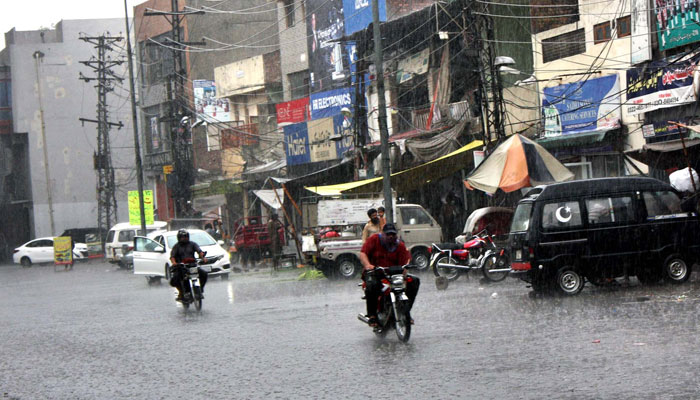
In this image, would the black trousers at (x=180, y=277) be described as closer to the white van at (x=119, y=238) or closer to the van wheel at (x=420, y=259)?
the van wheel at (x=420, y=259)

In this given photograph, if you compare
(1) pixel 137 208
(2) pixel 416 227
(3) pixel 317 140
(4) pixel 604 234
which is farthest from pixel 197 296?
(1) pixel 137 208

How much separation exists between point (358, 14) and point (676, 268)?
953 inches

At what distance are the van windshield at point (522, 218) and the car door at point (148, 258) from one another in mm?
12908

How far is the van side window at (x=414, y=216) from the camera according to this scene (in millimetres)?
23938

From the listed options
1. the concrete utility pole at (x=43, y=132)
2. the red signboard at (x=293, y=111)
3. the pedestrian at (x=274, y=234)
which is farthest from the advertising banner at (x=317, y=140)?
the concrete utility pole at (x=43, y=132)

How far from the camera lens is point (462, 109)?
29688 millimetres

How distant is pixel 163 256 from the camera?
2681 cm

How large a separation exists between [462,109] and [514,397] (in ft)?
76.1

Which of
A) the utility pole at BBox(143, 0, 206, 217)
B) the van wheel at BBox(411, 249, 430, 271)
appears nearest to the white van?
the utility pole at BBox(143, 0, 206, 217)

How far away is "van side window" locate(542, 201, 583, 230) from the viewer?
14.9 m

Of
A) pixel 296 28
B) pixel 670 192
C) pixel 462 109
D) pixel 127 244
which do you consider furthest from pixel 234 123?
pixel 670 192

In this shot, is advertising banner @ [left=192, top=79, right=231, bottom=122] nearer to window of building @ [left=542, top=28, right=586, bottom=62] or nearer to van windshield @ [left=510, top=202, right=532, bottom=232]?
window of building @ [left=542, top=28, right=586, bottom=62]

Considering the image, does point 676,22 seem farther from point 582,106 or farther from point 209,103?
point 209,103

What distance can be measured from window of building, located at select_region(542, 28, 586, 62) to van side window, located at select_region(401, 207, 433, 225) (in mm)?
6773
